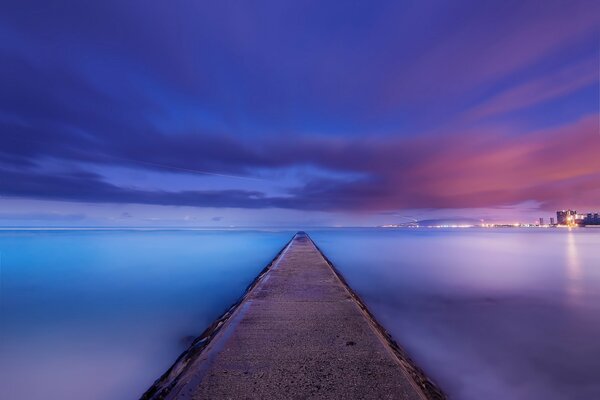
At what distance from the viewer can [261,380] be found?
3.25 meters

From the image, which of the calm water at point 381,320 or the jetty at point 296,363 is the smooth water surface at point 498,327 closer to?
the calm water at point 381,320

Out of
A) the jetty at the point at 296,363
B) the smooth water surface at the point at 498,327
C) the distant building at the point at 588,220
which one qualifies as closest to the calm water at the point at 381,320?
the smooth water surface at the point at 498,327

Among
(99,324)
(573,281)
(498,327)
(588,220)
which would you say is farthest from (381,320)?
(588,220)

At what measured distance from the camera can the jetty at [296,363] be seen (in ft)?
10.1

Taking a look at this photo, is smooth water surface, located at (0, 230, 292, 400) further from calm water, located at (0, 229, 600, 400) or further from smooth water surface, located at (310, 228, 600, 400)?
smooth water surface, located at (310, 228, 600, 400)

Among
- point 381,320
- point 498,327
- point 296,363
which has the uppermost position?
point 296,363

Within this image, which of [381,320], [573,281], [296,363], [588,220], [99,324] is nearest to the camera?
[296,363]

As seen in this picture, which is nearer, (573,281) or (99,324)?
(99,324)

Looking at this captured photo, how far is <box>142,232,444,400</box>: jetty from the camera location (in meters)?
3.08

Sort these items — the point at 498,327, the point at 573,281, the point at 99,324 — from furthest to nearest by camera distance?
the point at 573,281, the point at 99,324, the point at 498,327

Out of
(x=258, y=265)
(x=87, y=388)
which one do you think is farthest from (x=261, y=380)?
(x=258, y=265)

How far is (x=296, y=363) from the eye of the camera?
11.9 feet

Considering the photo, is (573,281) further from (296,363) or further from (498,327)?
(296,363)

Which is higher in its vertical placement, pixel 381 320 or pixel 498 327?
pixel 498 327
